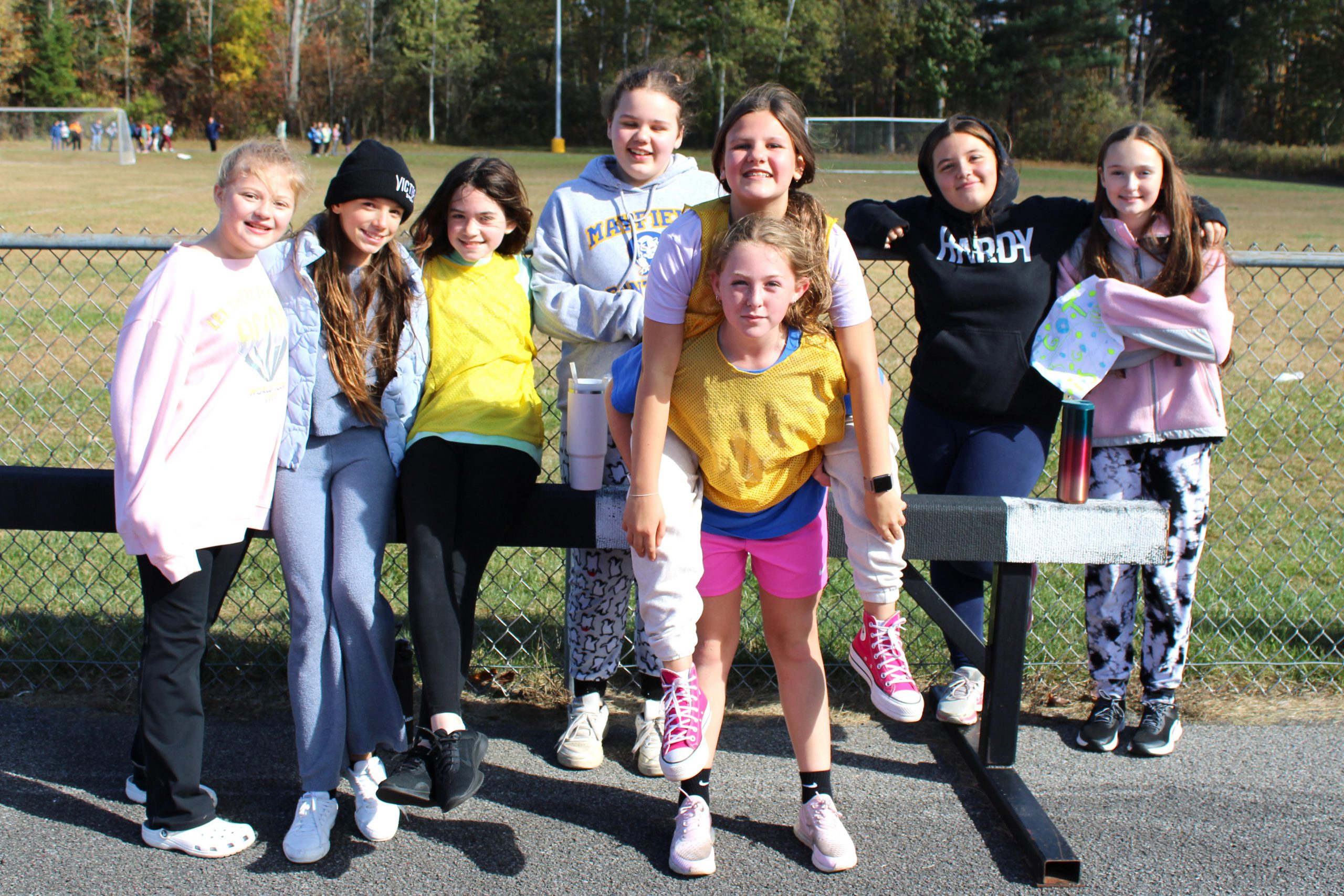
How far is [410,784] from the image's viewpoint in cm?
240

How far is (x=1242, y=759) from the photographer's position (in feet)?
10.3

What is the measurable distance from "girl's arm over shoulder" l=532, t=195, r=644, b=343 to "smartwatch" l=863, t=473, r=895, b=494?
852mm

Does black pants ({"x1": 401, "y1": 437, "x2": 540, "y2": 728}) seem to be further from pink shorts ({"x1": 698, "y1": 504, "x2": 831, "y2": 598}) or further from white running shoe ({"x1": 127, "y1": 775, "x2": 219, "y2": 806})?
white running shoe ({"x1": 127, "y1": 775, "x2": 219, "y2": 806})

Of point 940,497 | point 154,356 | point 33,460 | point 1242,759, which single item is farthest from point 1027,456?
point 33,460

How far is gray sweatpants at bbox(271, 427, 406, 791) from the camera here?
2.64 m

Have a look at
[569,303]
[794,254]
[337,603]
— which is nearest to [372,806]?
[337,603]

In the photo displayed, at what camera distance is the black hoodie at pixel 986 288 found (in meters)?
2.99

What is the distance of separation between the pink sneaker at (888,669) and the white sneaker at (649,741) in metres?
0.74

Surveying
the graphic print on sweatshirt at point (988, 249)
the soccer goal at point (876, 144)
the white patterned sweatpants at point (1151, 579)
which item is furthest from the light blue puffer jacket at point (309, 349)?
the soccer goal at point (876, 144)

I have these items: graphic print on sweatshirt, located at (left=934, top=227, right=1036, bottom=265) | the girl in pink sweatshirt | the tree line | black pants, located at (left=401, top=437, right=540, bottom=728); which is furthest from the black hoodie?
the tree line

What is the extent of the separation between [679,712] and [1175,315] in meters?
1.73

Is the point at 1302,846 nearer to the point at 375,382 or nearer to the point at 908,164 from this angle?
the point at 375,382

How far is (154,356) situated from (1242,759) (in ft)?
10.2

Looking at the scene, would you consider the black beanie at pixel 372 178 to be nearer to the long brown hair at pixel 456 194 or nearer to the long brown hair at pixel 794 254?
the long brown hair at pixel 456 194
